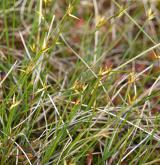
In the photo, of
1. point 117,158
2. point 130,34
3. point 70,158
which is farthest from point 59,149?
point 130,34

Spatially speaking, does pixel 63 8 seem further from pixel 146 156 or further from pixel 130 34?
pixel 146 156

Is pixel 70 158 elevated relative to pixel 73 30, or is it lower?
lower

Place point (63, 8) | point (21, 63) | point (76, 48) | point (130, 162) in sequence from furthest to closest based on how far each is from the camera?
1. point (63, 8)
2. point (76, 48)
3. point (21, 63)
4. point (130, 162)

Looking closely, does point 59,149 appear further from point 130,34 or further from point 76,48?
point 130,34

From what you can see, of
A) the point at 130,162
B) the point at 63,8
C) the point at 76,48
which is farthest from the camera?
the point at 63,8

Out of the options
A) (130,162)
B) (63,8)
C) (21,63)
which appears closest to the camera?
(130,162)

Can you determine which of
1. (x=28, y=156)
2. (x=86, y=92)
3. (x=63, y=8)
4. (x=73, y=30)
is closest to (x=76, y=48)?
(x=73, y=30)

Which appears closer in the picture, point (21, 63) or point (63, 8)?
point (21, 63)

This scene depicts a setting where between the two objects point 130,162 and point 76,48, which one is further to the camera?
point 76,48

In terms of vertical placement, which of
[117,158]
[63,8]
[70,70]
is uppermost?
[63,8]
